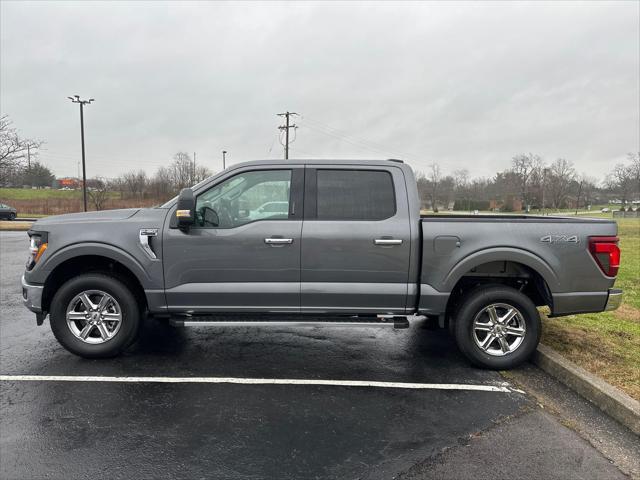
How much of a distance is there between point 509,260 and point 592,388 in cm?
127

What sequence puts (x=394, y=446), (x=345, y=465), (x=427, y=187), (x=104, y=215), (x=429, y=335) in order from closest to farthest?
(x=345, y=465) < (x=394, y=446) < (x=104, y=215) < (x=429, y=335) < (x=427, y=187)

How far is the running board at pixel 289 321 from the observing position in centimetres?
413

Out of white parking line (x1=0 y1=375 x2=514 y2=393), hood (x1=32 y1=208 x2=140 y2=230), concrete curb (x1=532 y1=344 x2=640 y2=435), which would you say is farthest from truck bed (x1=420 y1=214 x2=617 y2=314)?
hood (x1=32 y1=208 x2=140 y2=230)

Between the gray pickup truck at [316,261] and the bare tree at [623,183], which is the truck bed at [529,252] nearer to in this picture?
the gray pickup truck at [316,261]

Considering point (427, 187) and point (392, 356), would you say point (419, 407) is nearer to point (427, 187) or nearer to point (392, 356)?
point (392, 356)

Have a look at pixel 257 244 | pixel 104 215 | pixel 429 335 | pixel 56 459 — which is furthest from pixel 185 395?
pixel 429 335

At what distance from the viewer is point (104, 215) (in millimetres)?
A: 4359

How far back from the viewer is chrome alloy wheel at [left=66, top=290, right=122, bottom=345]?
4242mm

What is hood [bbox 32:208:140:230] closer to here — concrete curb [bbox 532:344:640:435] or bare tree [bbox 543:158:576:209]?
concrete curb [bbox 532:344:640:435]

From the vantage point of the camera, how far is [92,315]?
14.0 feet

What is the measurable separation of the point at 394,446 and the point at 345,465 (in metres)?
0.41

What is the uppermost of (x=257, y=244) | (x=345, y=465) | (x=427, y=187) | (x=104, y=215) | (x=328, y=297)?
(x=427, y=187)

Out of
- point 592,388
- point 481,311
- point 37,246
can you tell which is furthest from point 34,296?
point 592,388

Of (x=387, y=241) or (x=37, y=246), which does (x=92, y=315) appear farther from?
(x=387, y=241)
